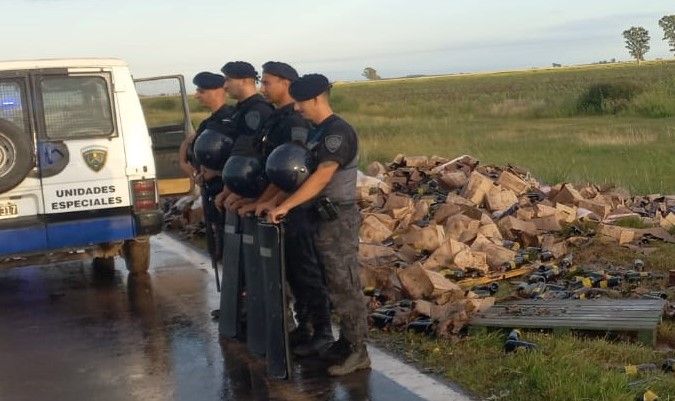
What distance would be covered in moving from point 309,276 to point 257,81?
5.31 ft

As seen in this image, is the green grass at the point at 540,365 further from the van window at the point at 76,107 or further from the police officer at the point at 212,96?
the van window at the point at 76,107

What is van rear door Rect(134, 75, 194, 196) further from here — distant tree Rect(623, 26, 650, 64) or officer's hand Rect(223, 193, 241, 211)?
distant tree Rect(623, 26, 650, 64)

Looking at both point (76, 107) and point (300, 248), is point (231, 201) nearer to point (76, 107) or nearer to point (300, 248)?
point (300, 248)

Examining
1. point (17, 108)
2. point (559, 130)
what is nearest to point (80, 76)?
point (17, 108)

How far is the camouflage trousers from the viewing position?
5.60 m

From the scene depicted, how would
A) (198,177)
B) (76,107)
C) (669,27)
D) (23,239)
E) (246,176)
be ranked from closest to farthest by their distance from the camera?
(246,176)
(198,177)
(23,239)
(76,107)
(669,27)

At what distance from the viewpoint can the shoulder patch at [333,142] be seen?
539cm

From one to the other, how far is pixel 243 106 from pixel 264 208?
1.24 metres

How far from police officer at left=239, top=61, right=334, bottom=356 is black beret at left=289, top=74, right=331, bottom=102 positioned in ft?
0.99

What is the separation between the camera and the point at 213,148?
6613 mm

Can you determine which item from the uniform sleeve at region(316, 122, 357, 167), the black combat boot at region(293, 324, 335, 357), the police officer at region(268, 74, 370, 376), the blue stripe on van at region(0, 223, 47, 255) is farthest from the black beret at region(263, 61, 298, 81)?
the blue stripe on van at region(0, 223, 47, 255)

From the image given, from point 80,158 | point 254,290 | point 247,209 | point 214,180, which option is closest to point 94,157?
point 80,158

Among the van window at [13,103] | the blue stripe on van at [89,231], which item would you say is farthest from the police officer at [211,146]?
the van window at [13,103]

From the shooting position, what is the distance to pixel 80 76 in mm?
8305
